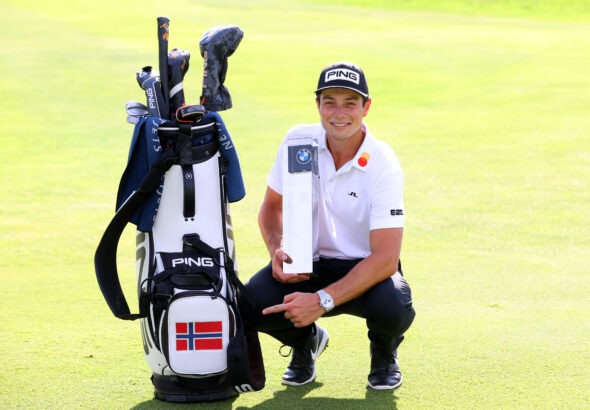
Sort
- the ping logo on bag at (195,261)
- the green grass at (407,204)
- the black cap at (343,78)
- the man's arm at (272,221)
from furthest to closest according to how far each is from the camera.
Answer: the man's arm at (272,221) → the green grass at (407,204) → the black cap at (343,78) → the ping logo on bag at (195,261)

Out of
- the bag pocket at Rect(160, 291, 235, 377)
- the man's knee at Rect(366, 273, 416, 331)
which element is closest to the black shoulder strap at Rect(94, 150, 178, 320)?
the bag pocket at Rect(160, 291, 235, 377)

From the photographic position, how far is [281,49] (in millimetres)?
18453

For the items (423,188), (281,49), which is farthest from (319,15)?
(423,188)

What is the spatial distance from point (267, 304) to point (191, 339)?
39 centimetres

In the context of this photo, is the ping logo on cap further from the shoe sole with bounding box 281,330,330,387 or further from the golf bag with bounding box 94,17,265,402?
the shoe sole with bounding box 281,330,330,387

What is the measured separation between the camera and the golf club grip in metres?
3.88

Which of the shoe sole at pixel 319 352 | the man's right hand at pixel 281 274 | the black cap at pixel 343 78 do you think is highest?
the black cap at pixel 343 78

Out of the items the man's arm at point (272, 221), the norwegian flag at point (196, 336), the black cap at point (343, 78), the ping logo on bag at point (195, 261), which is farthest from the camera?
the man's arm at point (272, 221)

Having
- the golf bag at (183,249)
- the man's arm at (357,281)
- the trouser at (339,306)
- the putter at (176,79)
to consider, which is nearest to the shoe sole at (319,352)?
the trouser at (339,306)

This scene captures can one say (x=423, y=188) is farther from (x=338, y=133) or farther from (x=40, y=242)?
(x=338, y=133)

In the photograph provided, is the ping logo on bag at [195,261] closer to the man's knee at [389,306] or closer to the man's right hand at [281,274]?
the man's right hand at [281,274]

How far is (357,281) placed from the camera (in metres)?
3.91

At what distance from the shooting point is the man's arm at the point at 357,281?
3875 mm

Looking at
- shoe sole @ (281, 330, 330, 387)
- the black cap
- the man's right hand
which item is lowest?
shoe sole @ (281, 330, 330, 387)
